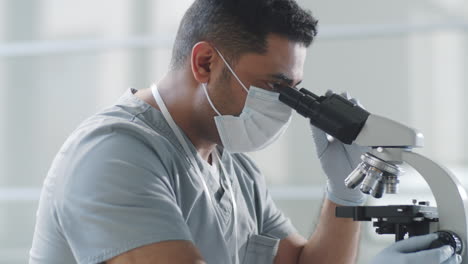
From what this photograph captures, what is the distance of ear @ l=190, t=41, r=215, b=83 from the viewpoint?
168 cm

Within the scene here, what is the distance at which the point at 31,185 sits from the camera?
4.23m

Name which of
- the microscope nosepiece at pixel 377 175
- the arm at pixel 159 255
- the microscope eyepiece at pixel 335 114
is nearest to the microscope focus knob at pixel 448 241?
the microscope nosepiece at pixel 377 175

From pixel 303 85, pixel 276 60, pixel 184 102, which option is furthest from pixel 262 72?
pixel 303 85

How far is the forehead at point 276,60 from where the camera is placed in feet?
5.43

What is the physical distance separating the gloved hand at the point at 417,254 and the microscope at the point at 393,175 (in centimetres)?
2

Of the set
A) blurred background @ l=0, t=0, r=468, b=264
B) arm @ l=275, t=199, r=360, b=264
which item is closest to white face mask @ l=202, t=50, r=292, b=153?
arm @ l=275, t=199, r=360, b=264

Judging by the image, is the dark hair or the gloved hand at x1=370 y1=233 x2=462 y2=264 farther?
the dark hair

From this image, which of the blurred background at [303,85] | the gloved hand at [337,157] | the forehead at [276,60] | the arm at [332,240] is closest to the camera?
the forehead at [276,60]

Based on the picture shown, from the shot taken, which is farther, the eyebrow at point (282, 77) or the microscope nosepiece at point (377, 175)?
the eyebrow at point (282, 77)

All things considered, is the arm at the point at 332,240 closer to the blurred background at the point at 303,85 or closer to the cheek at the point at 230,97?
the cheek at the point at 230,97

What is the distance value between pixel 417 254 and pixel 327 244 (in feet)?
1.92

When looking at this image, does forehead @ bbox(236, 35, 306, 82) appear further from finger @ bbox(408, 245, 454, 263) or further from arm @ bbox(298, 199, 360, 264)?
finger @ bbox(408, 245, 454, 263)

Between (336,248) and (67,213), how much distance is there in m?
0.75

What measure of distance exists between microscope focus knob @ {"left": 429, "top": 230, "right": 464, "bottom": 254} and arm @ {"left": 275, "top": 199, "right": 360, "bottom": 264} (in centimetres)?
51
